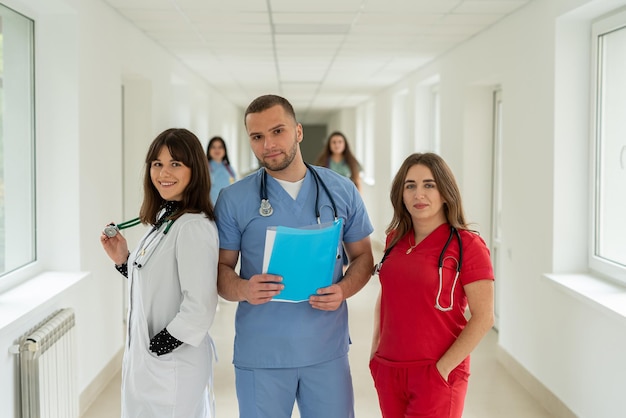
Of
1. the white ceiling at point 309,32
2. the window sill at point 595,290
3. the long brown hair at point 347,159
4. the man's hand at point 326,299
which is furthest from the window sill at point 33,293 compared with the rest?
the long brown hair at point 347,159

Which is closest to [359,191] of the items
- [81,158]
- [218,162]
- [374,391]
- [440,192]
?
[374,391]

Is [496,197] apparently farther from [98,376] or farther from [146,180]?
[146,180]

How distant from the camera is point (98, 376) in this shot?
13.5 feet

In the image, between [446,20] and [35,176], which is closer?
[35,176]

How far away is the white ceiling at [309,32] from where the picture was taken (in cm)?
439

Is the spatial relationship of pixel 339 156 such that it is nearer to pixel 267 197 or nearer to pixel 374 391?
pixel 374 391

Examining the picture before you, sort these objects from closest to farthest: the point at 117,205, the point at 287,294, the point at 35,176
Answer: the point at 287,294 → the point at 35,176 → the point at 117,205

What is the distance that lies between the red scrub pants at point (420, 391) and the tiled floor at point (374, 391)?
169cm

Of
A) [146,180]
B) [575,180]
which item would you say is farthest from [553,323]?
[146,180]

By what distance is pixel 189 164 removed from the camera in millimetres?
2107

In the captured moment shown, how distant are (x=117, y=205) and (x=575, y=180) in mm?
2825

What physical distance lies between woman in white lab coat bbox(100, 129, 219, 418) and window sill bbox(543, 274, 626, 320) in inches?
70.8

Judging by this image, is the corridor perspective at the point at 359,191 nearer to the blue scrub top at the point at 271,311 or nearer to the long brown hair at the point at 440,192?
the blue scrub top at the point at 271,311

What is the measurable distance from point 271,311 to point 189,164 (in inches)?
20.3
